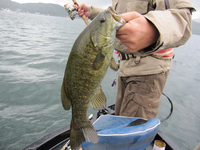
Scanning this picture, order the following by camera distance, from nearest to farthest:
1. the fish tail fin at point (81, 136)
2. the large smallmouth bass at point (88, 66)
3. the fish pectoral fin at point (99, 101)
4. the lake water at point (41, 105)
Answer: the large smallmouth bass at point (88, 66) → the fish tail fin at point (81, 136) → the fish pectoral fin at point (99, 101) → the lake water at point (41, 105)

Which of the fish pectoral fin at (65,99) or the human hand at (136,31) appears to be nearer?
the human hand at (136,31)

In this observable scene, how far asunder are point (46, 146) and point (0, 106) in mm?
4058

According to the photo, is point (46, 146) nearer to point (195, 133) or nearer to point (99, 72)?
point (99, 72)

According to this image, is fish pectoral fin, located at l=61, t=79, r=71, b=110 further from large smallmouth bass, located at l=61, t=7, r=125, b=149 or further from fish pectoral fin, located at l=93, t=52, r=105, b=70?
fish pectoral fin, located at l=93, t=52, r=105, b=70

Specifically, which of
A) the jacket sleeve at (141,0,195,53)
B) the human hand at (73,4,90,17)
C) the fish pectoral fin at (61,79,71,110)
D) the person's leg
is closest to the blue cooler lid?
the person's leg

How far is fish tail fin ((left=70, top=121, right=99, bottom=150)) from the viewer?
162 centimetres

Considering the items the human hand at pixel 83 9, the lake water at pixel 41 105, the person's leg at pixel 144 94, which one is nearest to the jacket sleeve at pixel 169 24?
the person's leg at pixel 144 94

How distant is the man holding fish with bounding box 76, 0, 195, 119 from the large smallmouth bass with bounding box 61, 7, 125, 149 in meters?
0.15

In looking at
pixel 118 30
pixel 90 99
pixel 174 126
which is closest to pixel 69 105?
pixel 90 99

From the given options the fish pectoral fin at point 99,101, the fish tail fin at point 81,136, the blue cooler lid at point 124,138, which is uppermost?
the fish pectoral fin at point 99,101

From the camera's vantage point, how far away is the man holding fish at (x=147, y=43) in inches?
47.1

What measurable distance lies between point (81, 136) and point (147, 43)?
140 cm

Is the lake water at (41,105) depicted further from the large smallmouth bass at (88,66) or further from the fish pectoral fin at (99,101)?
the fish pectoral fin at (99,101)

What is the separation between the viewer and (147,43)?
127 cm
